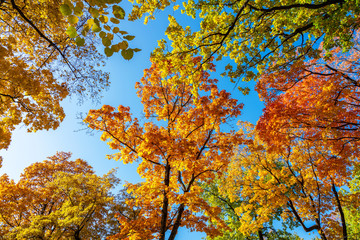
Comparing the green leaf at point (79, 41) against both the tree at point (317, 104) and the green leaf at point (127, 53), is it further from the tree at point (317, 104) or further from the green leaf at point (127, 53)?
the tree at point (317, 104)

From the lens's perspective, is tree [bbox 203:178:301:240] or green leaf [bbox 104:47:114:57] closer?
green leaf [bbox 104:47:114:57]

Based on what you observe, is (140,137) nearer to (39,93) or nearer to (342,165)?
(39,93)

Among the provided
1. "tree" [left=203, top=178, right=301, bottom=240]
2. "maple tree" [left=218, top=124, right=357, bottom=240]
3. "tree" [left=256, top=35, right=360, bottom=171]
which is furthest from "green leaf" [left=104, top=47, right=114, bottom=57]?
"tree" [left=203, top=178, right=301, bottom=240]

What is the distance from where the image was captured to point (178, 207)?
7680mm

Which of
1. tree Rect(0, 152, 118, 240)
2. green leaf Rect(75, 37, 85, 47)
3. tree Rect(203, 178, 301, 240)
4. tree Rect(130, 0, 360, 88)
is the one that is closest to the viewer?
green leaf Rect(75, 37, 85, 47)

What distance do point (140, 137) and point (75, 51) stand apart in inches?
161

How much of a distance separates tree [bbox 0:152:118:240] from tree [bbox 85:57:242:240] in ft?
12.0

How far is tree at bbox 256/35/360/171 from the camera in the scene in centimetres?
651

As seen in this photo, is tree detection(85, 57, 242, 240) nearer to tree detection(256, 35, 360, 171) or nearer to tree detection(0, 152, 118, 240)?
tree detection(256, 35, 360, 171)

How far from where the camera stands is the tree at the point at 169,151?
6.75m

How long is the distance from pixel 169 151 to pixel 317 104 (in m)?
5.94

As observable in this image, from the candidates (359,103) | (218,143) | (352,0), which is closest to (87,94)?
(218,143)

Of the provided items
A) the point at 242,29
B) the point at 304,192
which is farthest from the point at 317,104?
the point at 304,192

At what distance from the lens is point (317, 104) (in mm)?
6555
